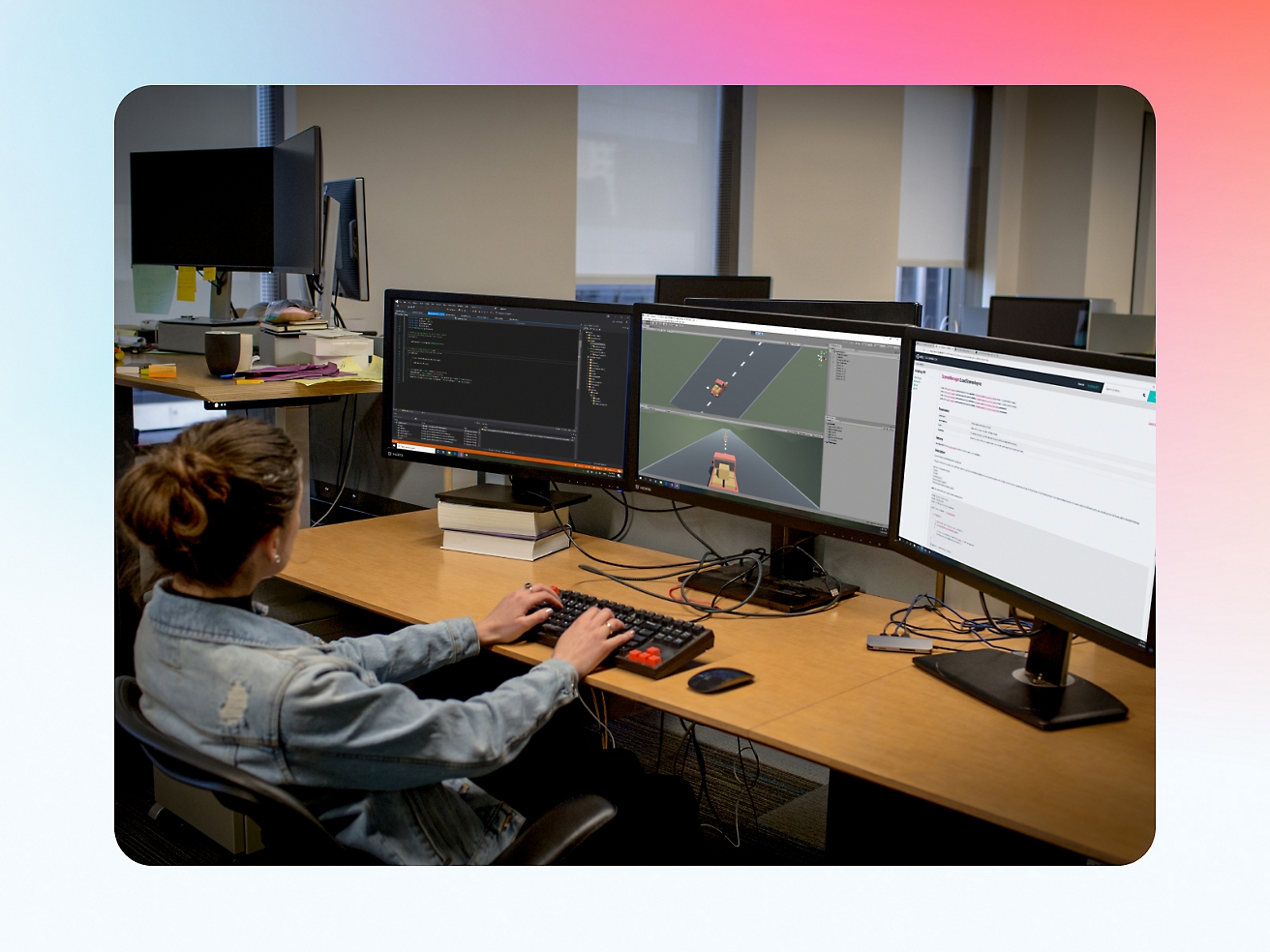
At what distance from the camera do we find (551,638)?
153cm

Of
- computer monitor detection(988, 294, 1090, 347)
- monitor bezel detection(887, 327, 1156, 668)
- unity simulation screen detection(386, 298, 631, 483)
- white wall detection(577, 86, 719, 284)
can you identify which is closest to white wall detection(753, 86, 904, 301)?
white wall detection(577, 86, 719, 284)

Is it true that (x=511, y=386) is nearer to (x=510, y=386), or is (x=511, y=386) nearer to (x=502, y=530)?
(x=510, y=386)

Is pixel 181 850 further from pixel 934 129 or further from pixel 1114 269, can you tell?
pixel 1114 269

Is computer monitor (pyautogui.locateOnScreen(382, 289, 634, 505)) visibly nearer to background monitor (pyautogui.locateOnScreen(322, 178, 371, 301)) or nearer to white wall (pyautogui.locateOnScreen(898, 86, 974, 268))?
background monitor (pyautogui.locateOnScreen(322, 178, 371, 301))

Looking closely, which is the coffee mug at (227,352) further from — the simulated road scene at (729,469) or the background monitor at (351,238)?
the simulated road scene at (729,469)

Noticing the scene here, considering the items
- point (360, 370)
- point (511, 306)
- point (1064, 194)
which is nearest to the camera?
point (511, 306)

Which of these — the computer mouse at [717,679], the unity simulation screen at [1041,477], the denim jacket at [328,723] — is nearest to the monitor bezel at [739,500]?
the unity simulation screen at [1041,477]

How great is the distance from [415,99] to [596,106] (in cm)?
90

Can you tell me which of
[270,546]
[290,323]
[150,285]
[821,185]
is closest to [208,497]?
[270,546]

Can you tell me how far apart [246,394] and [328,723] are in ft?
4.81

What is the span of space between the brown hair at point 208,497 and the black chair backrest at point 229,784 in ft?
0.56

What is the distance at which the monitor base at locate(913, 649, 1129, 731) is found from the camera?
128 centimetres

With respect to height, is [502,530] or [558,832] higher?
[502,530]

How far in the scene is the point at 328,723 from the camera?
1117mm
